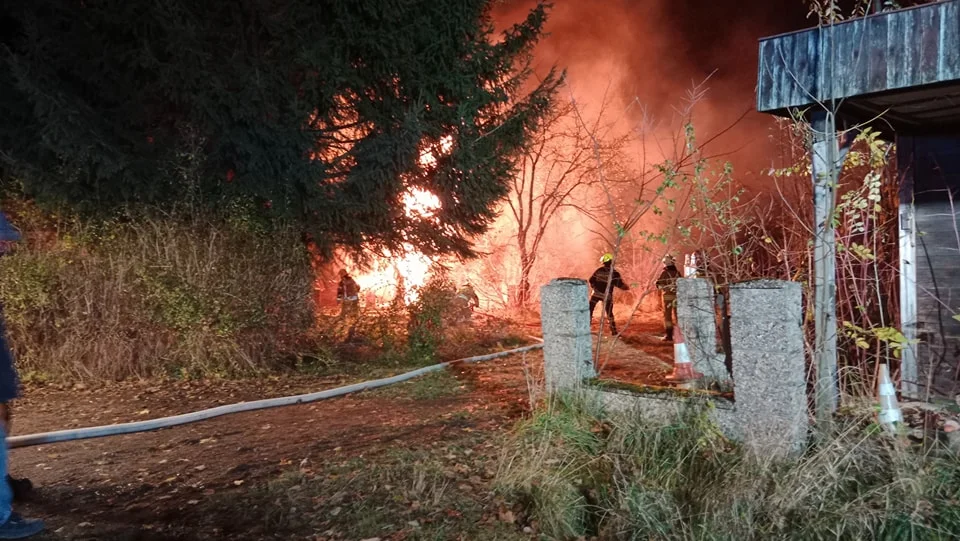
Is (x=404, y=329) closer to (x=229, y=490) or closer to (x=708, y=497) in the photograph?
(x=229, y=490)

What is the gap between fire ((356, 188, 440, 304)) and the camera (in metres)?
10.4

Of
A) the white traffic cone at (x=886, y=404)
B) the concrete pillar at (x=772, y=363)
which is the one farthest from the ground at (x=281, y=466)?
the white traffic cone at (x=886, y=404)

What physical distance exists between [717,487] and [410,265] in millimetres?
8144

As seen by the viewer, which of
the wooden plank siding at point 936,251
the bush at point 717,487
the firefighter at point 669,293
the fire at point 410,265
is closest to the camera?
the bush at point 717,487

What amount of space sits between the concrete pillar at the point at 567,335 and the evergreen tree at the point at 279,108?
→ 15.8ft

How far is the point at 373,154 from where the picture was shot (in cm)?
948

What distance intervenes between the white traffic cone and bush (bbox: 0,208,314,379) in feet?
23.5

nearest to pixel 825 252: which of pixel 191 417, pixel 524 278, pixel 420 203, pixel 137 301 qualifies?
pixel 191 417

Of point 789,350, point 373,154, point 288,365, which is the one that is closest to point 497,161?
point 373,154

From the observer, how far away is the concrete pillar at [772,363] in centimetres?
427

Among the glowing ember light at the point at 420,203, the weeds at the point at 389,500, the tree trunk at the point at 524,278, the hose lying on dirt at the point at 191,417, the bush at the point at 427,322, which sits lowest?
the weeds at the point at 389,500

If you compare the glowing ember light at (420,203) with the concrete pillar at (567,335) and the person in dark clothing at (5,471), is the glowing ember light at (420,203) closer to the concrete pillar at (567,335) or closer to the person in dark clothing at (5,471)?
the concrete pillar at (567,335)

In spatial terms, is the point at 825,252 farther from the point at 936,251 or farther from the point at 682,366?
the point at 936,251

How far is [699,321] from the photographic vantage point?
24.6ft
